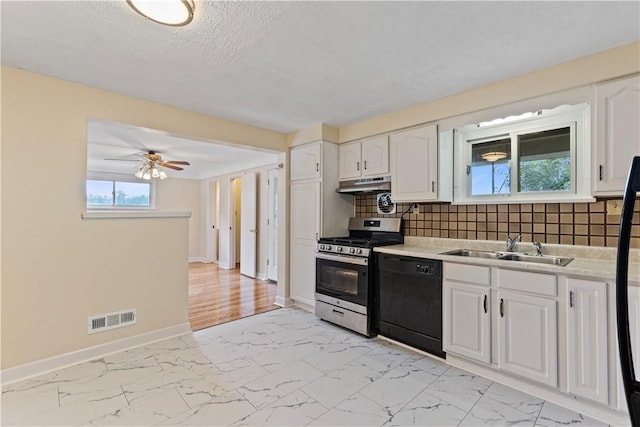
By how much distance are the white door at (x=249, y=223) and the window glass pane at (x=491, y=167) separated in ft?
12.9

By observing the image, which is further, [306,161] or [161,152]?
[161,152]

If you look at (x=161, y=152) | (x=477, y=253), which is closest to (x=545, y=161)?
(x=477, y=253)

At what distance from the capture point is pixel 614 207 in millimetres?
2178

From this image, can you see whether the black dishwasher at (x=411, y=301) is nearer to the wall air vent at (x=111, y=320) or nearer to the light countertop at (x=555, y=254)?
the light countertop at (x=555, y=254)

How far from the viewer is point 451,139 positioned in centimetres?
296

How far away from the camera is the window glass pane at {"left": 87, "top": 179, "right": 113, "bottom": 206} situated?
6.58m

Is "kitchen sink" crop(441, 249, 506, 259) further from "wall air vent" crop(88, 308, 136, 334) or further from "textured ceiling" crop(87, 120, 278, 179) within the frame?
"wall air vent" crop(88, 308, 136, 334)

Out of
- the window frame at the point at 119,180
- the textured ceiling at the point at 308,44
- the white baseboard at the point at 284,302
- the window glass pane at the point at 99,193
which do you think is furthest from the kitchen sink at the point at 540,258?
the window glass pane at the point at 99,193

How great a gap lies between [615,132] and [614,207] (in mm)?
568

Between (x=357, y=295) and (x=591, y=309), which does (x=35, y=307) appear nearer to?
(x=357, y=295)

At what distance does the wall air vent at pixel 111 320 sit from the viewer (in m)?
2.54

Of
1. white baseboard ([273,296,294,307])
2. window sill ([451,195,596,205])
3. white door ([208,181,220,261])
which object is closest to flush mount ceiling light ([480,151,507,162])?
window sill ([451,195,596,205])

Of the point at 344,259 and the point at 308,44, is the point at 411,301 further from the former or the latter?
the point at 308,44

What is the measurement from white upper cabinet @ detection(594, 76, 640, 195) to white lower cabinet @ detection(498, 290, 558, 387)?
0.88 metres
